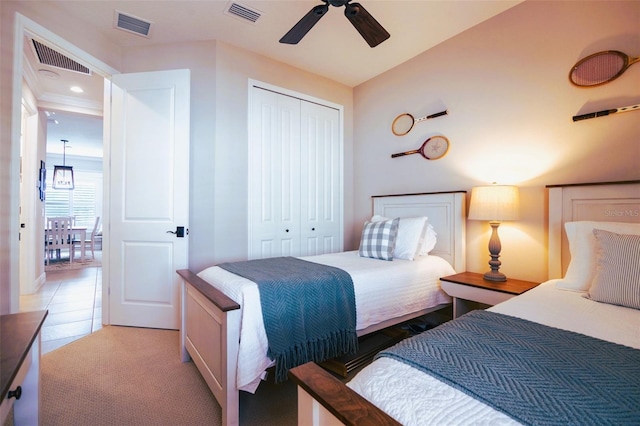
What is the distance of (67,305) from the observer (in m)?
3.39

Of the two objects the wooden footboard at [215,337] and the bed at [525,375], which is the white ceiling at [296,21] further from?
the wooden footboard at [215,337]

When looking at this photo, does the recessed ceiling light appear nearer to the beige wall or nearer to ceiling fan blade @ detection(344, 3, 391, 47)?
ceiling fan blade @ detection(344, 3, 391, 47)

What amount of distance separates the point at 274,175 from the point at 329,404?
2.74 meters

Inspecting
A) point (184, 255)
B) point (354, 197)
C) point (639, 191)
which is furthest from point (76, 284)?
point (639, 191)

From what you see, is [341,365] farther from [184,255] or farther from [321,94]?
[321,94]

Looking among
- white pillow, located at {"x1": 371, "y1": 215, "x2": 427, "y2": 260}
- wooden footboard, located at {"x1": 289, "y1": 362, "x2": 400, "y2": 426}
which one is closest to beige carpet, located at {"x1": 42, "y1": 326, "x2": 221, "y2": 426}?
wooden footboard, located at {"x1": 289, "y1": 362, "x2": 400, "y2": 426}

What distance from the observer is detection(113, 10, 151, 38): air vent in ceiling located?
2480mm

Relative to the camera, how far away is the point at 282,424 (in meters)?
1.58

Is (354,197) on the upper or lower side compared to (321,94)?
lower

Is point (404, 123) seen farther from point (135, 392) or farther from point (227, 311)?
point (135, 392)

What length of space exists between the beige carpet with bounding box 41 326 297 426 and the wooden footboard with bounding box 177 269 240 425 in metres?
0.15

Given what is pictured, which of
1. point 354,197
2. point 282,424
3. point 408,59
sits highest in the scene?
point 408,59

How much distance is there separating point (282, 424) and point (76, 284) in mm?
4374

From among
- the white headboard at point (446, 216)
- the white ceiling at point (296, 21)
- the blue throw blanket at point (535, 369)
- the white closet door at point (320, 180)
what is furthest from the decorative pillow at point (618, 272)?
the white closet door at point (320, 180)
